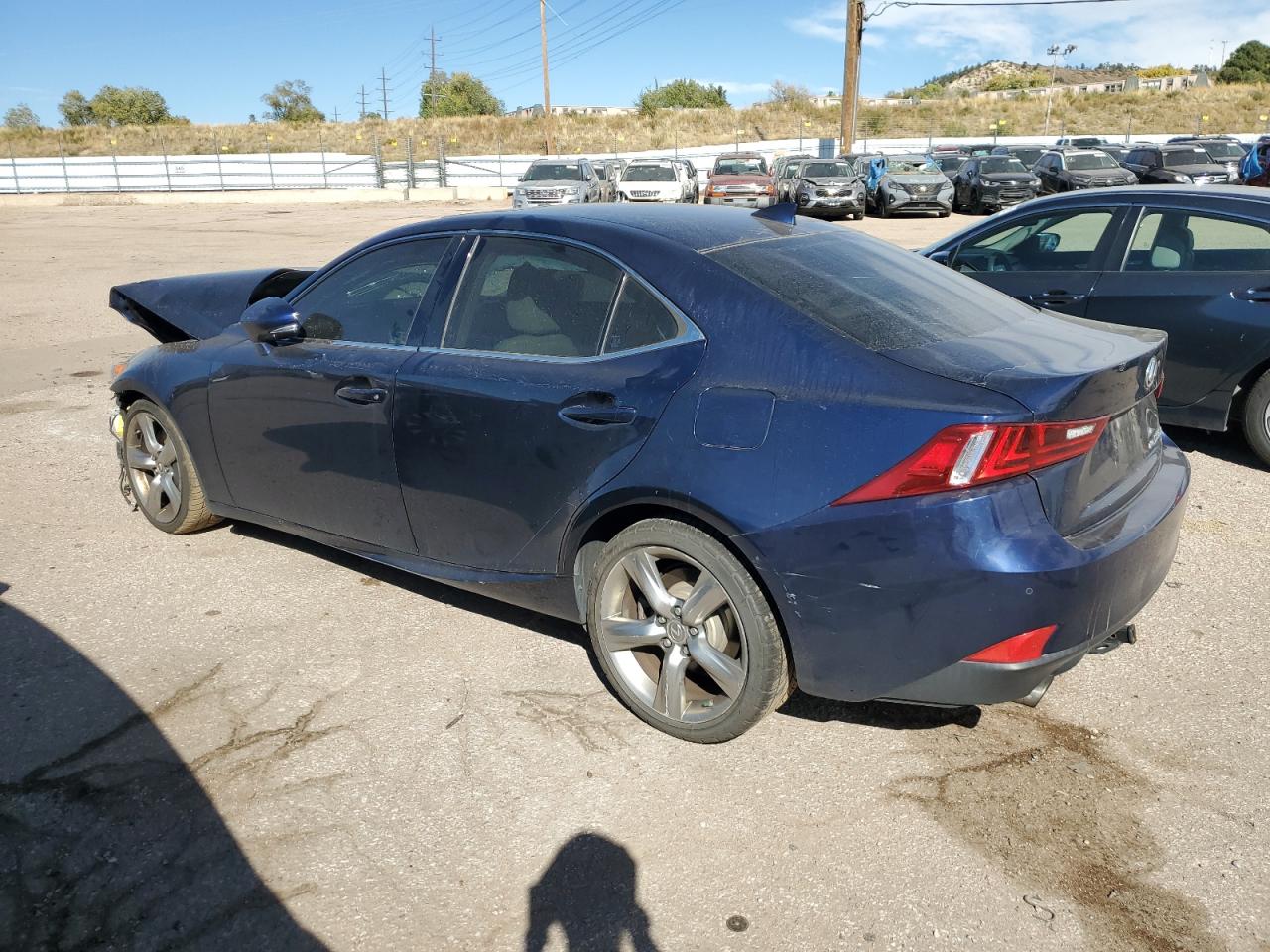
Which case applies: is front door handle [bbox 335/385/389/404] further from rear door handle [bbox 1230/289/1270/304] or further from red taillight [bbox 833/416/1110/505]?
rear door handle [bbox 1230/289/1270/304]

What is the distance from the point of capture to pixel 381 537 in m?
4.00

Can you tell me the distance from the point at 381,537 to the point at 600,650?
1.10m

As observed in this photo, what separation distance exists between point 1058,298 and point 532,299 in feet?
12.9

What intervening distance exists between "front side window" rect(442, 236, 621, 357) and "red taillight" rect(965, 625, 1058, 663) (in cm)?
151

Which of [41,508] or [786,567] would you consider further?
[41,508]

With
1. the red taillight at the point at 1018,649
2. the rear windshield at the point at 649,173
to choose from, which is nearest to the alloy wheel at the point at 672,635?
the red taillight at the point at 1018,649

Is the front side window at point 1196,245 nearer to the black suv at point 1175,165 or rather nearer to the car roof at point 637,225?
the car roof at point 637,225

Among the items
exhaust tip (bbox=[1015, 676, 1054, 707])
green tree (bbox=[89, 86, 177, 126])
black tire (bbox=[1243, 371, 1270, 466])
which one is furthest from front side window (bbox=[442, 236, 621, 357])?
green tree (bbox=[89, 86, 177, 126])

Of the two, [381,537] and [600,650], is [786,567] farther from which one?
[381,537]

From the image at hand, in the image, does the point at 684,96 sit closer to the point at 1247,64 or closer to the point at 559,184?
the point at 1247,64

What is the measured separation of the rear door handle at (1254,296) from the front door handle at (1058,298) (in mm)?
794

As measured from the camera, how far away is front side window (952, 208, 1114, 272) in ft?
20.6

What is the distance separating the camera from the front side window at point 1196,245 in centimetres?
571

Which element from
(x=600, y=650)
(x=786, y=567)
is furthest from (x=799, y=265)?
(x=600, y=650)
